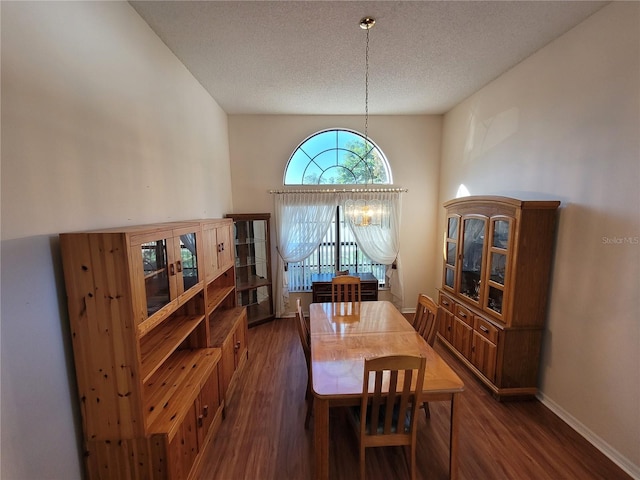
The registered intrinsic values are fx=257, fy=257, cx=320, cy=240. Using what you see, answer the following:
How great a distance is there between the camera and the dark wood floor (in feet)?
5.79

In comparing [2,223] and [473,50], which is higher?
[473,50]

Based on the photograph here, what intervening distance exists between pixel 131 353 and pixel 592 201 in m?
3.20

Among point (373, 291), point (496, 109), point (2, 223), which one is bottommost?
point (373, 291)

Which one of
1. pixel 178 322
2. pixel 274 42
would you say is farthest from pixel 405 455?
pixel 274 42

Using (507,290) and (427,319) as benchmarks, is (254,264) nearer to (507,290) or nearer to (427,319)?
(427,319)

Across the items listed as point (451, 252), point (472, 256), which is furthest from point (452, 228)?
point (472, 256)

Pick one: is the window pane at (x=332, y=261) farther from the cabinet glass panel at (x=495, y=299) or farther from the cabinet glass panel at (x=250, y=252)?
the cabinet glass panel at (x=495, y=299)

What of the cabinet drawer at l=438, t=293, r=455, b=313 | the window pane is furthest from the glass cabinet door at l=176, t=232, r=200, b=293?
the cabinet drawer at l=438, t=293, r=455, b=313

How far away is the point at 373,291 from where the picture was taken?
3.99 m

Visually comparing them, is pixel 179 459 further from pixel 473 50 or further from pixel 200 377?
pixel 473 50

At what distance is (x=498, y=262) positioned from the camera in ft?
8.09

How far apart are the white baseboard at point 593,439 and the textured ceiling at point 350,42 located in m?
3.17

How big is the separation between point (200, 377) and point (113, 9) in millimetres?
2458

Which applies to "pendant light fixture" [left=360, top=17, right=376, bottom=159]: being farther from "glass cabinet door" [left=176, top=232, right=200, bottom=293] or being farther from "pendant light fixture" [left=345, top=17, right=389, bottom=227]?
"glass cabinet door" [left=176, top=232, right=200, bottom=293]
